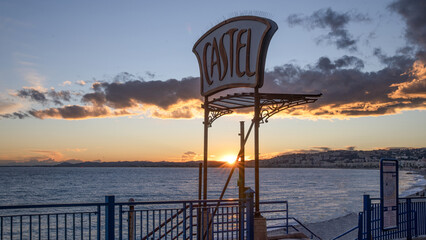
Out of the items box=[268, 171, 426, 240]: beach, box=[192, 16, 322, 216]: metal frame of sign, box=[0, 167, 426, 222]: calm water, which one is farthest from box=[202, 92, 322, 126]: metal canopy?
box=[0, 167, 426, 222]: calm water

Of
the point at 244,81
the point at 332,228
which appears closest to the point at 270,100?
the point at 244,81

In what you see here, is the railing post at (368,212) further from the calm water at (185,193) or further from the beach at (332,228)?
the calm water at (185,193)

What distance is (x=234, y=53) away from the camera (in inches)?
424

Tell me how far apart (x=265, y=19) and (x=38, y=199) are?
7589 centimetres

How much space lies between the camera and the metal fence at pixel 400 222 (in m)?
10.8

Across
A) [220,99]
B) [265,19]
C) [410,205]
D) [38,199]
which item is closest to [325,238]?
[410,205]

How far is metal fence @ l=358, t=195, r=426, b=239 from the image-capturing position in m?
10.8

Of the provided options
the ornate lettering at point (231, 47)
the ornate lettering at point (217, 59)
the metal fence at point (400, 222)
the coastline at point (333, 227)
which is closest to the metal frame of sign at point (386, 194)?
the metal fence at point (400, 222)

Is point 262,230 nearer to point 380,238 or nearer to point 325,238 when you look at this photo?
point 380,238

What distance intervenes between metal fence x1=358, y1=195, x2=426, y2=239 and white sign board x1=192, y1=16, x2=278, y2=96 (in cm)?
472

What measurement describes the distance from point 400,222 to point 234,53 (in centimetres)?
749

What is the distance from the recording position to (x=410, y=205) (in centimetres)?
1254

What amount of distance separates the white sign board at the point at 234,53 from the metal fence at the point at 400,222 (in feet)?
15.5

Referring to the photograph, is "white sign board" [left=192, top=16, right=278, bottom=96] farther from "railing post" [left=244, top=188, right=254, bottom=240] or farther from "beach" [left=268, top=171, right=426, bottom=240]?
"beach" [left=268, top=171, right=426, bottom=240]
